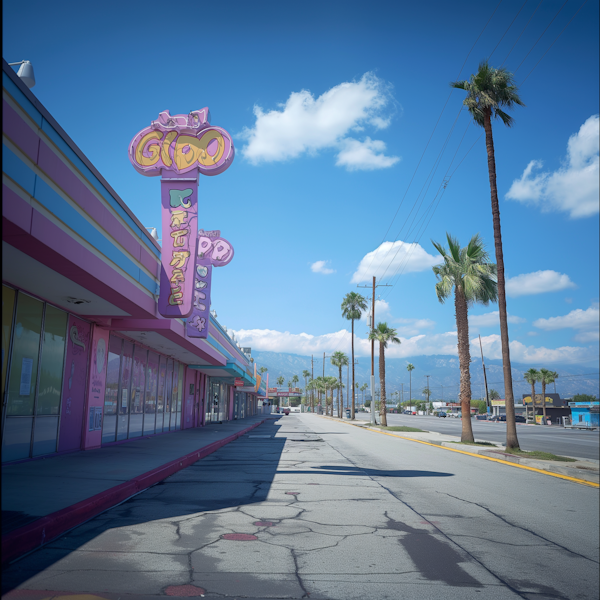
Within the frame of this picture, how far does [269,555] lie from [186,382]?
25.4 meters

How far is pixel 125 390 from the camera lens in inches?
719

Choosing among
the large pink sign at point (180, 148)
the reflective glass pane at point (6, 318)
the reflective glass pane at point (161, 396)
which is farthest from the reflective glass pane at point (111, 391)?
the large pink sign at point (180, 148)

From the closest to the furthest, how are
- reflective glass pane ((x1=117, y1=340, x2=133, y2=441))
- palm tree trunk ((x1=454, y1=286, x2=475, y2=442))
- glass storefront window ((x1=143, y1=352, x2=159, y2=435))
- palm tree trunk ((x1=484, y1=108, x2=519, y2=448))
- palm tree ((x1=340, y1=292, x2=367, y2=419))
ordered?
1. palm tree trunk ((x1=484, y1=108, x2=519, y2=448))
2. reflective glass pane ((x1=117, y1=340, x2=133, y2=441))
3. glass storefront window ((x1=143, y1=352, x2=159, y2=435))
4. palm tree trunk ((x1=454, y1=286, x2=475, y2=442))
5. palm tree ((x1=340, y1=292, x2=367, y2=419))

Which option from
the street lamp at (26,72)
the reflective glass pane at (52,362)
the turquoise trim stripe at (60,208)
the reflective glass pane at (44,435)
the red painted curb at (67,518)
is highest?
the street lamp at (26,72)

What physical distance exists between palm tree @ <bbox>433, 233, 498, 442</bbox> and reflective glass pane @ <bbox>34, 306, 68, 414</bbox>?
1571 centimetres

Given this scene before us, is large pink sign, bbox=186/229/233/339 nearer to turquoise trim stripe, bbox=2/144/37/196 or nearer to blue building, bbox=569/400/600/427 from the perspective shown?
turquoise trim stripe, bbox=2/144/37/196

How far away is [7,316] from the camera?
421 inches

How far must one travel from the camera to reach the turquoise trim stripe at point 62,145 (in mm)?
7297

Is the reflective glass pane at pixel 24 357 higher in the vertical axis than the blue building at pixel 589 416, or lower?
higher

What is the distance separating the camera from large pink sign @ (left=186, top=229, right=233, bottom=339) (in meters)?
19.0

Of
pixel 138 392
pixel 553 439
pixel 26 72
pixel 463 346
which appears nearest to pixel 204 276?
pixel 138 392

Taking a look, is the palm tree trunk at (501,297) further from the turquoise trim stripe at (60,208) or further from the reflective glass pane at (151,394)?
the reflective glass pane at (151,394)

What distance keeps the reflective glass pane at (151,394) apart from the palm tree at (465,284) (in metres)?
13.2

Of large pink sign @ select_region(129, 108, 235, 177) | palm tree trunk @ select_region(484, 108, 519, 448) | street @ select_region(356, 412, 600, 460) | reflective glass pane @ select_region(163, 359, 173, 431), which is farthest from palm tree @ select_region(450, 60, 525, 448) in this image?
reflective glass pane @ select_region(163, 359, 173, 431)
